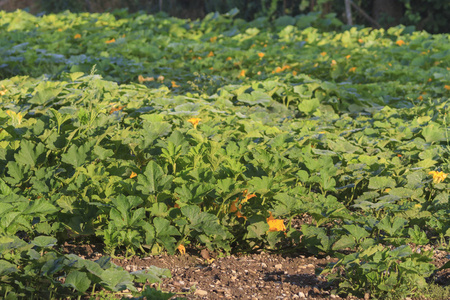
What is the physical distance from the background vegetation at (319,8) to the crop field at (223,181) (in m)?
5.62

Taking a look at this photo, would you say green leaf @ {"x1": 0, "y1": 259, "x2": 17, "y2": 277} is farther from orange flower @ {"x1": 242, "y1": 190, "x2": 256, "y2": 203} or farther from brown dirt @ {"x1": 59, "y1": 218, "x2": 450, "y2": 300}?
orange flower @ {"x1": 242, "y1": 190, "x2": 256, "y2": 203}

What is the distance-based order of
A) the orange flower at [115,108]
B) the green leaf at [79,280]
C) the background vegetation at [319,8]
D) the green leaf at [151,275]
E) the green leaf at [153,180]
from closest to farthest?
the green leaf at [79,280]
the green leaf at [151,275]
the green leaf at [153,180]
the orange flower at [115,108]
the background vegetation at [319,8]

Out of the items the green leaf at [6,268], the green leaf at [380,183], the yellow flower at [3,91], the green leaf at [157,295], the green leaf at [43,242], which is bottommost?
the green leaf at [380,183]

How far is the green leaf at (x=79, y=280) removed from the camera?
1920 millimetres

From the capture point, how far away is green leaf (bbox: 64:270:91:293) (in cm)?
192

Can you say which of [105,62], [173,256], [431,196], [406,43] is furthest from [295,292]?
[406,43]

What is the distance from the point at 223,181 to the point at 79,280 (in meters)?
0.90

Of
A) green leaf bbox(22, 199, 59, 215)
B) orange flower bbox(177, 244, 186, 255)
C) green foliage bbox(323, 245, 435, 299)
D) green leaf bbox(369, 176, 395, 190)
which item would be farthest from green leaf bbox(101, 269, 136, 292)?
green leaf bbox(369, 176, 395, 190)

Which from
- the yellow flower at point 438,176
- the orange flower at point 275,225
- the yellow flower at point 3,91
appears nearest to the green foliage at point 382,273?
the orange flower at point 275,225

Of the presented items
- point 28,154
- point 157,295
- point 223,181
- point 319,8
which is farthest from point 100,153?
point 319,8

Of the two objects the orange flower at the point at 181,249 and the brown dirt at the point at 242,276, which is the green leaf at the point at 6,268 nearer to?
the brown dirt at the point at 242,276

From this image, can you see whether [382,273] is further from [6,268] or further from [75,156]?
[75,156]

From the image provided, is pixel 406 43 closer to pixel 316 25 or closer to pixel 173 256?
pixel 316 25

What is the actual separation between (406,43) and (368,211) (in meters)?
6.74
